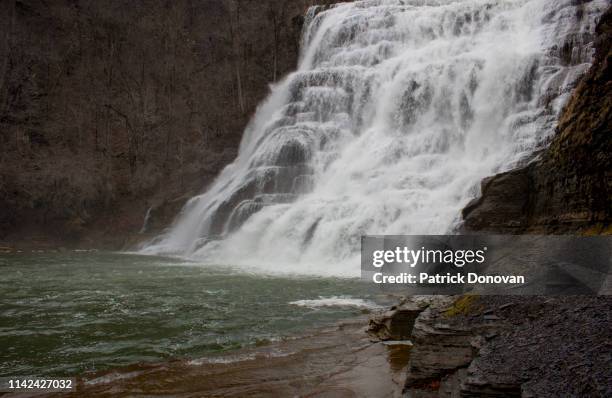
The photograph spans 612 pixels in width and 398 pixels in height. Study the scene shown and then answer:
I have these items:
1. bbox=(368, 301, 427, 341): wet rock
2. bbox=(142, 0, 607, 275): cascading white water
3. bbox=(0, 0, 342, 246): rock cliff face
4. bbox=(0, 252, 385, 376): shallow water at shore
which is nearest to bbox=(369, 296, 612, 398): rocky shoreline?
bbox=(368, 301, 427, 341): wet rock

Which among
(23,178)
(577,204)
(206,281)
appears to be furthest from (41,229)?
(577,204)

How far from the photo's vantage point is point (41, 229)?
3038cm

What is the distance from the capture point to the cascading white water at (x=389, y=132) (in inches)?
682

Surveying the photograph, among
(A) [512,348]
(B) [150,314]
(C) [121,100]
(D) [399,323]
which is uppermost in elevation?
(C) [121,100]

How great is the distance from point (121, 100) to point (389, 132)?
21.4 m

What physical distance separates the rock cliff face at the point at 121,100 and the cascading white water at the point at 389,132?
5.11 meters

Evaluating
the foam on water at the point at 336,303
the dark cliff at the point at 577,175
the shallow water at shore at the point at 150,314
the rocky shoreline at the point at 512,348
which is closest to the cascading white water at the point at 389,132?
the shallow water at shore at the point at 150,314

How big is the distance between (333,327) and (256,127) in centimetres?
2587

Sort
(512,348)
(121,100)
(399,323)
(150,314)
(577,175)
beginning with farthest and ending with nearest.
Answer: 1. (121,100)
2. (150,314)
3. (399,323)
4. (577,175)
5. (512,348)

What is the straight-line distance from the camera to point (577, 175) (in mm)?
6250

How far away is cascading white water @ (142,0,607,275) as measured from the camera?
1731 cm

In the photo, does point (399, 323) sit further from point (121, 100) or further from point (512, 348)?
point (121, 100)

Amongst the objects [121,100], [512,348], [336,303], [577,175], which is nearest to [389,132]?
[336,303]

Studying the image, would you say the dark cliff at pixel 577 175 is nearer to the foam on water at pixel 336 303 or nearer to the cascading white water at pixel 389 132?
the foam on water at pixel 336 303
